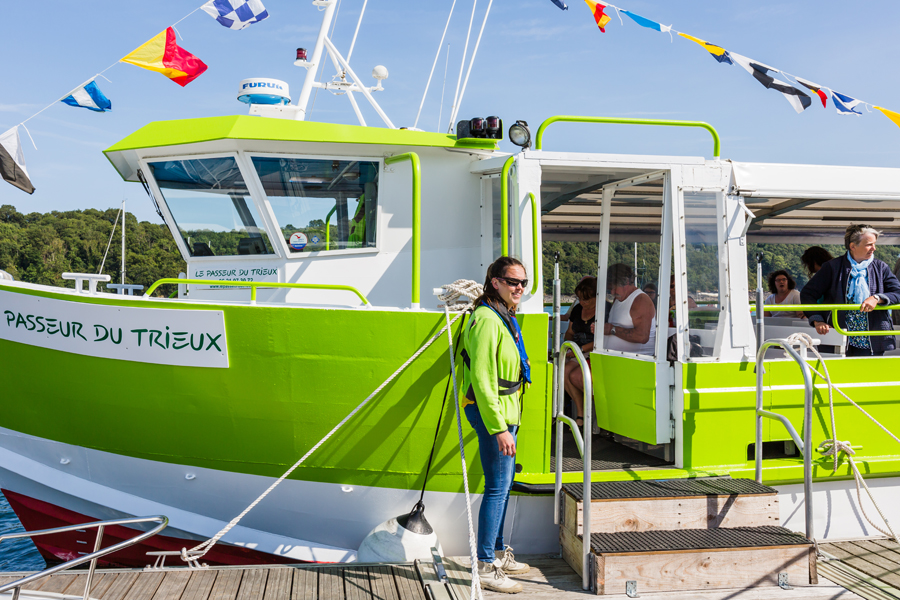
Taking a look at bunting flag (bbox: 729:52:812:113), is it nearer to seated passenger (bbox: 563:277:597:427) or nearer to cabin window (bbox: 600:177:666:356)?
cabin window (bbox: 600:177:666:356)

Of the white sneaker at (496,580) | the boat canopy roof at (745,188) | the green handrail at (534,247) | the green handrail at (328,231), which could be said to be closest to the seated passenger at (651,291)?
the boat canopy roof at (745,188)

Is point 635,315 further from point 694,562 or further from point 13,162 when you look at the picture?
point 13,162

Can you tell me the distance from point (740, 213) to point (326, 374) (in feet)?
10.4

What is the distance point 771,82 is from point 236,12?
4.80m

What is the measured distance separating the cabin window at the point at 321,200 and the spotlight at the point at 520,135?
3.54 ft

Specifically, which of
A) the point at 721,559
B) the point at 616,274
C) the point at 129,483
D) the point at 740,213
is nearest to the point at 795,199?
the point at 740,213

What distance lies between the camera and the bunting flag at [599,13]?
6094 mm

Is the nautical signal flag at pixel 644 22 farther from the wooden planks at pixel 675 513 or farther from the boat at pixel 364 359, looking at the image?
the wooden planks at pixel 675 513

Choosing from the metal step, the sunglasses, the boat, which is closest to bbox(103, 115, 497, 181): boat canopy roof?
the boat

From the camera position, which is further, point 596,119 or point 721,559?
point 596,119

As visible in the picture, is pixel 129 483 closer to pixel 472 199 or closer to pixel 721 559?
pixel 472 199

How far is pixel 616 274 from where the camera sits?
5.06 metres

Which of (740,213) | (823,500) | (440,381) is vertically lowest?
(823,500)

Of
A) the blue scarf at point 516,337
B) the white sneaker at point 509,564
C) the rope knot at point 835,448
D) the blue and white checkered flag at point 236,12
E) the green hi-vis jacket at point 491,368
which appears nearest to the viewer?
the green hi-vis jacket at point 491,368
